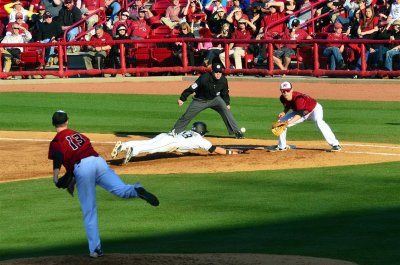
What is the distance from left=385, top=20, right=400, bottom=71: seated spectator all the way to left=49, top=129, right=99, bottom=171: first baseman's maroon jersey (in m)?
19.3

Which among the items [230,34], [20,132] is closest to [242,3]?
[230,34]

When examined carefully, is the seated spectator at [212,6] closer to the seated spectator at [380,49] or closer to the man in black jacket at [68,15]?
the man in black jacket at [68,15]

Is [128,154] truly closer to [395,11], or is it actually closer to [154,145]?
[154,145]

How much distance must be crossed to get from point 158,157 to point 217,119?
19.7ft

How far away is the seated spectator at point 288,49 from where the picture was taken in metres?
32.5

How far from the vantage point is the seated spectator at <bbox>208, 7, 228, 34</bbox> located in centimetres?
3531

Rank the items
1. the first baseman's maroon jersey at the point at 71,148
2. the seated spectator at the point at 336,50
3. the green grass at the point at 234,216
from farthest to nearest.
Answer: the seated spectator at the point at 336,50 < the green grass at the point at 234,216 < the first baseman's maroon jersey at the point at 71,148

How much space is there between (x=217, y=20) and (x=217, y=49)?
206 centimetres

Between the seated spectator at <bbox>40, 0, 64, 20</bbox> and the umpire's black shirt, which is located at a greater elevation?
the seated spectator at <bbox>40, 0, 64, 20</bbox>

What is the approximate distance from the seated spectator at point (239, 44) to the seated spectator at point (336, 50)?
9.08 ft

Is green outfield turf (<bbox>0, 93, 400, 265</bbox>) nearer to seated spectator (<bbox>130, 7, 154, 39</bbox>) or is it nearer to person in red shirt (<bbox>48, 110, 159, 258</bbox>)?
person in red shirt (<bbox>48, 110, 159, 258</bbox>)

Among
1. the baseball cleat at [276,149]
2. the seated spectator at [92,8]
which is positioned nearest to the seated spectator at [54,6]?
the seated spectator at [92,8]

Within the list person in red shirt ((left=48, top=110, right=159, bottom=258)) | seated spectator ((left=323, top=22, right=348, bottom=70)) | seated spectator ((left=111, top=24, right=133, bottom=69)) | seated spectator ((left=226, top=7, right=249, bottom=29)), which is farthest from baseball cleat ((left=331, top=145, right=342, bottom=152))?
seated spectator ((left=111, top=24, right=133, bottom=69))

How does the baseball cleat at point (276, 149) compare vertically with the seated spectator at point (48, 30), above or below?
below
